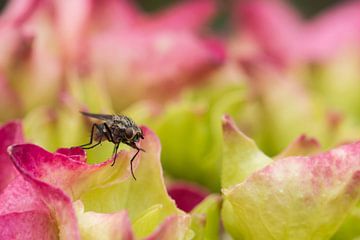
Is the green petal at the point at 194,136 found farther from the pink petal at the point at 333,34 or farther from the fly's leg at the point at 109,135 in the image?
the pink petal at the point at 333,34

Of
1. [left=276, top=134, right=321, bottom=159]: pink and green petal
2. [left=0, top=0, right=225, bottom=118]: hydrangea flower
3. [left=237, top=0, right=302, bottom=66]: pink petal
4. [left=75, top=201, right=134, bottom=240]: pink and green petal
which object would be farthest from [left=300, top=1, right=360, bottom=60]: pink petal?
[left=75, top=201, right=134, bottom=240]: pink and green petal

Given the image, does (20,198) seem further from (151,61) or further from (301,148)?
(151,61)

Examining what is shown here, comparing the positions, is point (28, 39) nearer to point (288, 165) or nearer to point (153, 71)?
point (153, 71)

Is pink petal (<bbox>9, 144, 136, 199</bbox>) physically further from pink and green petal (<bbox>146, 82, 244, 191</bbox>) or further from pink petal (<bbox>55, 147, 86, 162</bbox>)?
pink and green petal (<bbox>146, 82, 244, 191</bbox>)

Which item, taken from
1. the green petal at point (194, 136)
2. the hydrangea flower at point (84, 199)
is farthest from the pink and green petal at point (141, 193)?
the green petal at point (194, 136)

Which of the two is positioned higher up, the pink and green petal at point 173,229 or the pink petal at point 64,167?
the pink petal at point 64,167
